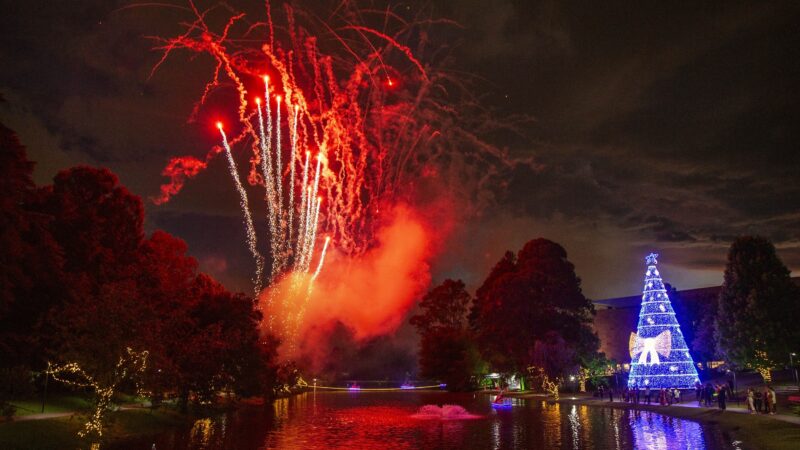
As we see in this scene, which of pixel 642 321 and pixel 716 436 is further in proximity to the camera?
pixel 642 321

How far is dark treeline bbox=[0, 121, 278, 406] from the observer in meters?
25.5

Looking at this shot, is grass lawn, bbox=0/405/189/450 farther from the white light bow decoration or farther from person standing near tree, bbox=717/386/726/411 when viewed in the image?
the white light bow decoration

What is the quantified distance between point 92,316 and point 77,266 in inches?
647

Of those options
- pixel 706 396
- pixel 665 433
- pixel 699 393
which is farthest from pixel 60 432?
pixel 699 393

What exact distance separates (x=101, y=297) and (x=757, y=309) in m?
49.6

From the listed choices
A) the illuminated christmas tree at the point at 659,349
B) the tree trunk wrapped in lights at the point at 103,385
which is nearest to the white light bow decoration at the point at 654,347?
the illuminated christmas tree at the point at 659,349

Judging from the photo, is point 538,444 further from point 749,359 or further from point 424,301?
point 424,301

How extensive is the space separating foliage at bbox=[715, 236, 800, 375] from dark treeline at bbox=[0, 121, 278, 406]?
4127cm

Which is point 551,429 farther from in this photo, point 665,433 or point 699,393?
point 699,393

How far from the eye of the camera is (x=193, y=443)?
26141 mm

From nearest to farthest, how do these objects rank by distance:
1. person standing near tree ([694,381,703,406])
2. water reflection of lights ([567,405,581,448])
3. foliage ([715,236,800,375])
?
water reflection of lights ([567,405,581,448]) → person standing near tree ([694,381,703,406]) → foliage ([715,236,800,375])

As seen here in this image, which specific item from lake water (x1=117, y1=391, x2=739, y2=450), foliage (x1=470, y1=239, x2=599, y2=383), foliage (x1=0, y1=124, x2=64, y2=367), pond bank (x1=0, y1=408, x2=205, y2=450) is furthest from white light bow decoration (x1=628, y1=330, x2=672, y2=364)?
foliage (x1=0, y1=124, x2=64, y2=367)

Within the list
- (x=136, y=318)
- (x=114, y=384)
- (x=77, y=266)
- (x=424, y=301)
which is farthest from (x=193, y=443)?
(x=424, y=301)

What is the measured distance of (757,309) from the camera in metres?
49.8
